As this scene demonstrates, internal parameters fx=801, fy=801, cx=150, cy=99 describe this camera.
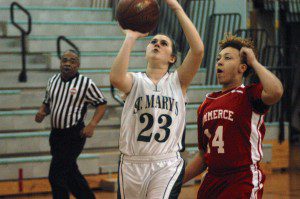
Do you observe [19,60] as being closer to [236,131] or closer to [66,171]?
[66,171]

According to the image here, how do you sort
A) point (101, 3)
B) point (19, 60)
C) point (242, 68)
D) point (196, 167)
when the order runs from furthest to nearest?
point (101, 3) < point (19, 60) < point (196, 167) < point (242, 68)

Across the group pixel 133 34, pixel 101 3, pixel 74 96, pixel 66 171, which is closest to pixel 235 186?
pixel 133 34

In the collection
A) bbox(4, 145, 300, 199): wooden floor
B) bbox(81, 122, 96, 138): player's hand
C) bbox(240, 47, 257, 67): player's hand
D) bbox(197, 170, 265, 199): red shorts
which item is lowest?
bbox(4, 145, 300, 199): wooden floor

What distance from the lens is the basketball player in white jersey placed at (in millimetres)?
5363

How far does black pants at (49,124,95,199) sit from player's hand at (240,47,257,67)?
359 centimetres

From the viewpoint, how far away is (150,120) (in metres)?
5.41

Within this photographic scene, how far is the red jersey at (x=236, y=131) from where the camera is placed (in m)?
5.24

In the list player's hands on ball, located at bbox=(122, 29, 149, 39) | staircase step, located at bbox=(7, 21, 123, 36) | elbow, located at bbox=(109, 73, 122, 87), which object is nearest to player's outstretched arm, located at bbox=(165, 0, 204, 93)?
player's hands on ball, located at bbox=(122, 29, 149, 39)

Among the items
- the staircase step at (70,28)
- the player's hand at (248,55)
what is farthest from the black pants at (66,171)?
the staircase step at (70,28)

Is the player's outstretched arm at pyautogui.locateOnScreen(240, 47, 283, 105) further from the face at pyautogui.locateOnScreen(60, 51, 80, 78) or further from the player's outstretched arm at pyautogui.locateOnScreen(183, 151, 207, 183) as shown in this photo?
the face at pyautogui.locateOnScreen(60, 51, 80, 78)

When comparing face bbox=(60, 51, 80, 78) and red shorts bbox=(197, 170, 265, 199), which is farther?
face bbox=(60, 51, 80, 78)

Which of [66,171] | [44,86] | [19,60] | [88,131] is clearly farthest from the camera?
[19,60]

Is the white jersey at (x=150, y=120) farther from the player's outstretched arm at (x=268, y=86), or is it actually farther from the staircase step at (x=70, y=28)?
the staircase step at (x=70, y=28)

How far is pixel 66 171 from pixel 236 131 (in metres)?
3.60
